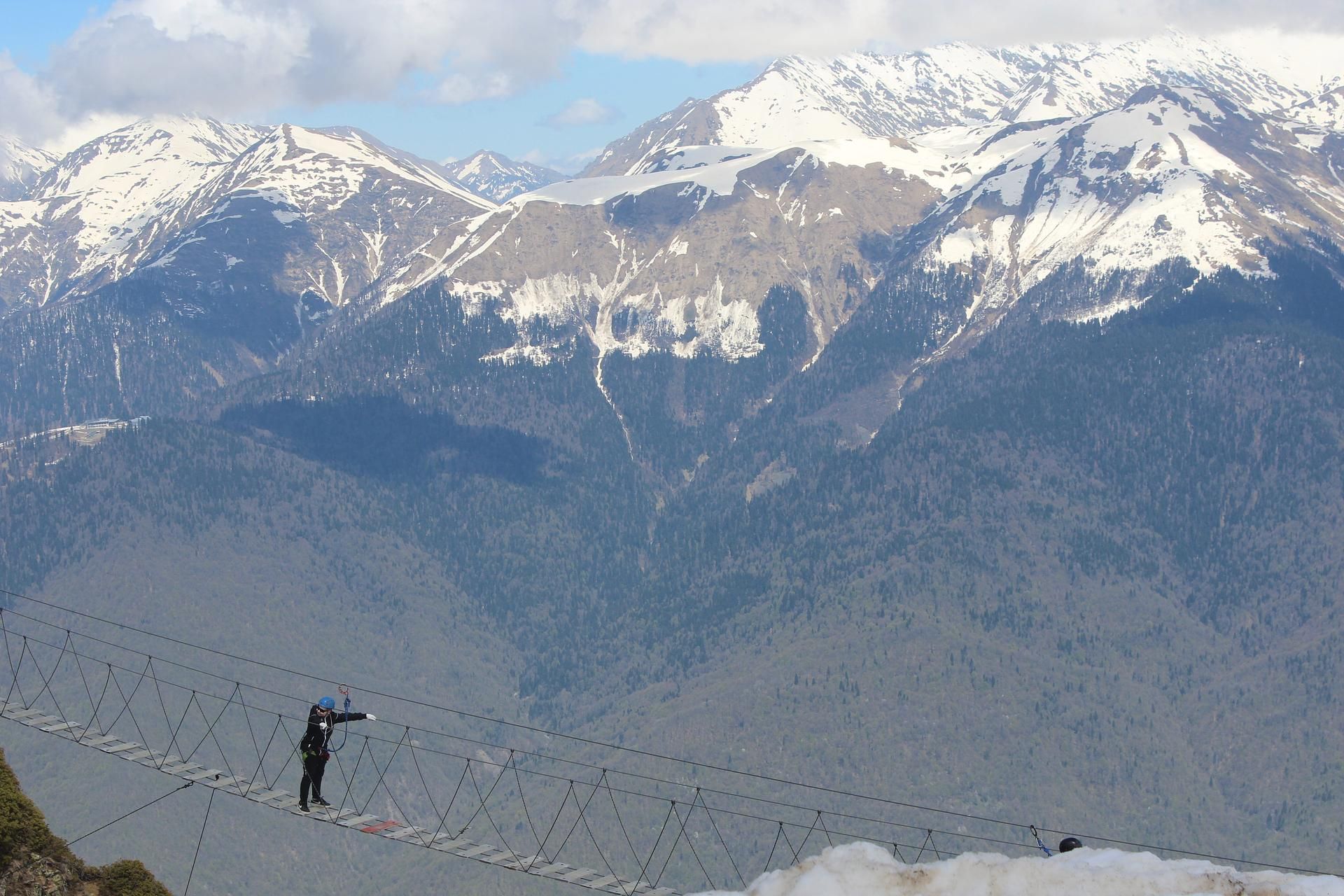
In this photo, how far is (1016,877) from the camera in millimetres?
73125

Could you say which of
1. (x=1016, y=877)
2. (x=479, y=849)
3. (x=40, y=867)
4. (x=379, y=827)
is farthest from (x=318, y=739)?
(x=1016, y=877)

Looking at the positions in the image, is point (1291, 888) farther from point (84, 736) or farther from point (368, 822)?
point (84, 736)

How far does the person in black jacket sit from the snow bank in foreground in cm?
3572

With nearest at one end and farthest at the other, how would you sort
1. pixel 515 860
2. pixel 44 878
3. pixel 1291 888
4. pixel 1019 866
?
pixel 1291 888 < pixel 1019 866 < pixel 44 878 < pixel 515 860

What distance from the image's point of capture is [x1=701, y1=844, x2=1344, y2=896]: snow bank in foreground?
70.9m

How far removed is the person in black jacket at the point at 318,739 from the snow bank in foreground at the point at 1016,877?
1406 inches

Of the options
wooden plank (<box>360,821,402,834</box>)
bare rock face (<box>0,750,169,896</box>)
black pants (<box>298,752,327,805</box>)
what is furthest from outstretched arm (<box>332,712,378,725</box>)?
bare rock face (<box>0,750,169,896</box>)

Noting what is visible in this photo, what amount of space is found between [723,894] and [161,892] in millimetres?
42491

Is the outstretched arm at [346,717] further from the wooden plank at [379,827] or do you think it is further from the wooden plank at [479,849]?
the wooden plank at [479,849]

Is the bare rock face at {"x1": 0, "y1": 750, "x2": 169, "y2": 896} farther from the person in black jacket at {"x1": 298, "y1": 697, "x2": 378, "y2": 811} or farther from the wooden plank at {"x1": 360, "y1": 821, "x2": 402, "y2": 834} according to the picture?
the wooden plank at {"x1": 360, "y1": 821, "x2": 402, "y2": 834}

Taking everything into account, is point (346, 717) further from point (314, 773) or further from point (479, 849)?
point (479, 849)

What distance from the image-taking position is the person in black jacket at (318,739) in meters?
104

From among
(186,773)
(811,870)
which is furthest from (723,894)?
(186,773)

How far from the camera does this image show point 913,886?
74.2m
